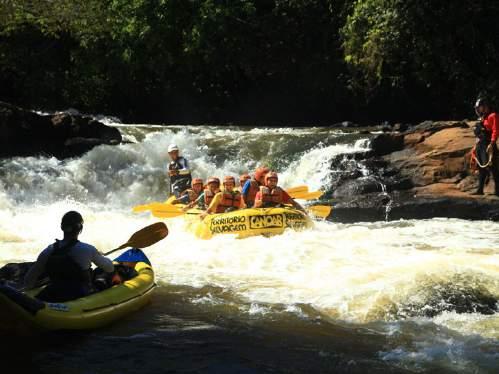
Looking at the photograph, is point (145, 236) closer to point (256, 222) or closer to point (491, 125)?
point (256, 222)

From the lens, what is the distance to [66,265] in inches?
211

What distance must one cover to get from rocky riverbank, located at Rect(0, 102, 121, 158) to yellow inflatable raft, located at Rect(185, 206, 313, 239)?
6364 millimetres

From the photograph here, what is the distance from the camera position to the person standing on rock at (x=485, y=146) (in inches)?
439

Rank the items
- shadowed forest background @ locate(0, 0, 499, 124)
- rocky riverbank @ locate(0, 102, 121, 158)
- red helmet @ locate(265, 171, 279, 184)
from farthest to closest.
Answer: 1. shadowed forest background @ locate(0, 0, 499, 124)
2. rocky riverbank @ locate(0, 102, 121, 158)
3. red helmet @ locate(265, 171, 279, 184)

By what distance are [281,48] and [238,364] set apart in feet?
56.6

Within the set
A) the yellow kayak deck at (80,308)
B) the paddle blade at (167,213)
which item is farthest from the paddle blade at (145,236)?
the paddle blade at (167,213)

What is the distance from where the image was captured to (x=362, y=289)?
21.9 ft

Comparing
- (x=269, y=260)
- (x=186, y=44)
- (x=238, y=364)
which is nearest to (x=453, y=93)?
(x=186, y=44)

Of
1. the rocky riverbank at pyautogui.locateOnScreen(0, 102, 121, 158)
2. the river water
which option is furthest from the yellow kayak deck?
the rocky riverbank at pyautogui.locateOnScreen(0, 102, 121, 158)

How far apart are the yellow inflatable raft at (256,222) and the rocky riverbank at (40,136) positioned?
6.36 m

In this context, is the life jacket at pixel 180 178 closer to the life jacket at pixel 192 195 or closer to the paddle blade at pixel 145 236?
the life jacket at pixel 192 195

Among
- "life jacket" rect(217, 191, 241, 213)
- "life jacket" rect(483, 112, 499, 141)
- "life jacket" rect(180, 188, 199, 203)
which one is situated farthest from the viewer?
"life jacket" rect(483, 112, 499, 141)

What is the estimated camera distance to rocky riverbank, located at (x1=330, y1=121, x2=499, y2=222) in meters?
11.2

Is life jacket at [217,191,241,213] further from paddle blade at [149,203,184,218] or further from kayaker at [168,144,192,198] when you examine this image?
kayaker at [168,144,192,198]
